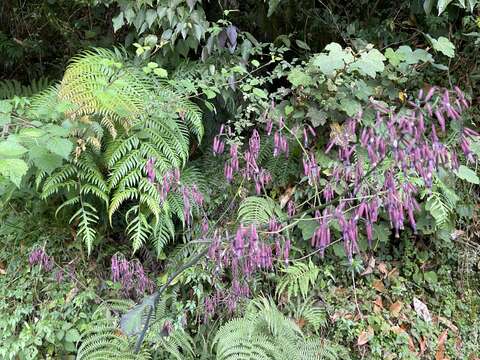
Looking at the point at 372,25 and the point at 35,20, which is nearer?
the point at 372,25

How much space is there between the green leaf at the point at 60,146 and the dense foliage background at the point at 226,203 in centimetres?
11

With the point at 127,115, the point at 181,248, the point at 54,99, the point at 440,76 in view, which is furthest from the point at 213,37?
the point at 440,76

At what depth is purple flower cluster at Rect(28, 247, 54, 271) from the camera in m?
2.85

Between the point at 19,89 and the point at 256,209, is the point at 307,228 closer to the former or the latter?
the point at 256,209

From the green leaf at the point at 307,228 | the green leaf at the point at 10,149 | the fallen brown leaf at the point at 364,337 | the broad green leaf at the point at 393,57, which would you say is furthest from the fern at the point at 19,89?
the fallen brown leaf at the point at 364,337

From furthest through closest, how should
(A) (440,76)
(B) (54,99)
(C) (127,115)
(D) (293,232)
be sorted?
(A) (440,76) < (D) (293,232) < (B) (54,99) < (C) (127,115)

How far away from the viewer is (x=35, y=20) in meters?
4.93

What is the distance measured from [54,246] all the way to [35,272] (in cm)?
21

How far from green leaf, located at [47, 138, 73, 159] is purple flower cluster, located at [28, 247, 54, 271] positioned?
2.38 ft

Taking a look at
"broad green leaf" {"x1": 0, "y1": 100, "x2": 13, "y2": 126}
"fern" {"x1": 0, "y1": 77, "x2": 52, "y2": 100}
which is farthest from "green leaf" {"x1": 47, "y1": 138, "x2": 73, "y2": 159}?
"fern" {"x1": 0, "y1": 77, "x2": 52, "y2": 100}

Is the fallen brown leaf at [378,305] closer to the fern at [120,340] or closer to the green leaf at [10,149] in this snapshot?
the fern at [120,340]

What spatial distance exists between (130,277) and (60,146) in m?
0.89

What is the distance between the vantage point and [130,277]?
9.19 ft

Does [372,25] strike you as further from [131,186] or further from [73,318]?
[73,318]
